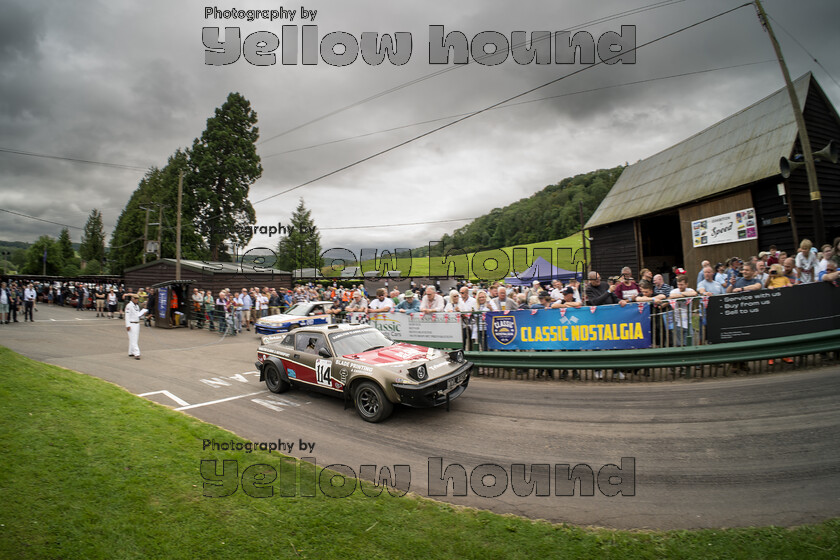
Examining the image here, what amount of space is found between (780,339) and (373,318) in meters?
9.54

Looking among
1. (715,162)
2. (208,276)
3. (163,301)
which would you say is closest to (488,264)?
(715,162)

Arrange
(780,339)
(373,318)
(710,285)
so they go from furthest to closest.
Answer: (373,318)
(710,285)
(780,339)

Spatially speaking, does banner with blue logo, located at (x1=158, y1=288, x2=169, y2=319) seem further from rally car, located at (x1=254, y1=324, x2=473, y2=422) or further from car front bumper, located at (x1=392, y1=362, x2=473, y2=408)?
car front bumper, located at (x1=392, y1=362, x2=473, y2=408)

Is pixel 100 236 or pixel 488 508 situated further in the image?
pixel 100 236

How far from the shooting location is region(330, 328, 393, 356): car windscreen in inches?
289

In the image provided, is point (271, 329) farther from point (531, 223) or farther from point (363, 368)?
point (531, 223)

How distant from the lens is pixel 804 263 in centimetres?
931

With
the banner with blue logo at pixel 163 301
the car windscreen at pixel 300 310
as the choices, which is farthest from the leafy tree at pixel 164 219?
the car windscreen at pixel 300 310

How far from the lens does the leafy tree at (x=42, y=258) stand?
83544 mm

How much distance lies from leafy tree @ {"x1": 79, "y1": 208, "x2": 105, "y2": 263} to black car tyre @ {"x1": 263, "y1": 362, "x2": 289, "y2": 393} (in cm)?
9976

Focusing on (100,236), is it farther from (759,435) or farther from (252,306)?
(759,435)

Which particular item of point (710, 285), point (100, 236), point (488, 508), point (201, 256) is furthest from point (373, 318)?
point (100, 236)

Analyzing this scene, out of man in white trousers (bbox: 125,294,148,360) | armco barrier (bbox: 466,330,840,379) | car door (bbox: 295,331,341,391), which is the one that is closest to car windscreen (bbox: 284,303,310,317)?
man in white trousers (bbox: 125,294,148,360)

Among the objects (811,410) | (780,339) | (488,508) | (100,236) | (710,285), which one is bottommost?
(488,508)
